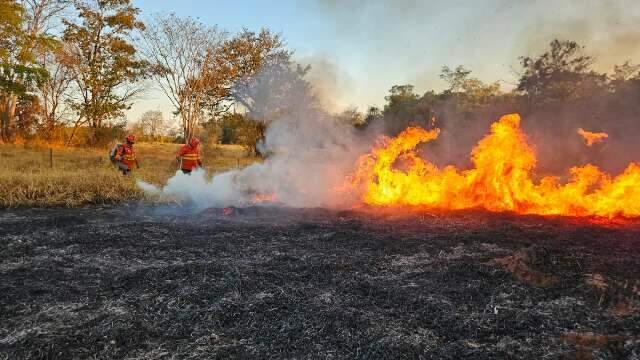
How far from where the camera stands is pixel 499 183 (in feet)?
33.1

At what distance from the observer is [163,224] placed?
8.80 meters

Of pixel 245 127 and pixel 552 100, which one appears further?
pixel 245 127

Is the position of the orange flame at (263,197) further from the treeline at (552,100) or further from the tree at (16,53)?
the tree at (16,53)

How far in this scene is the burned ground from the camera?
12.5ft

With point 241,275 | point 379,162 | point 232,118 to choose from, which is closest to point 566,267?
point 241,275

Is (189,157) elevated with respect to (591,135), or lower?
lower

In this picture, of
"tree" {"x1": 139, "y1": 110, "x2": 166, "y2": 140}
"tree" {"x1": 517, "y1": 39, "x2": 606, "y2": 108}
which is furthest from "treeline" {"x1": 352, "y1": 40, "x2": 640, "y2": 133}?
"tree" {"x1": 139, "y1": 110, "x2": 166, "y2": 140}

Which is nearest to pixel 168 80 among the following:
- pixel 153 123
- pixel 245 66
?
pixel 245 66

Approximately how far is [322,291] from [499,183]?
679 centimetres

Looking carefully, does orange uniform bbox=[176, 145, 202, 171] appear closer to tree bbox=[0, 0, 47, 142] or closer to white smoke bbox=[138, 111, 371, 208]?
white smoke bbox=[138, 111, 371, 208]

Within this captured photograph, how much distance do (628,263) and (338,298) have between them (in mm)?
4305

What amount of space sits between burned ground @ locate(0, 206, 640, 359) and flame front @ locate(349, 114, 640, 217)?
109 centimetres

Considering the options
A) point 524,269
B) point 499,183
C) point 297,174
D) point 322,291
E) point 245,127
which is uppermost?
point 245,127

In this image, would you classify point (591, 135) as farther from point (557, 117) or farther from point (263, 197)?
point (263, 197)
